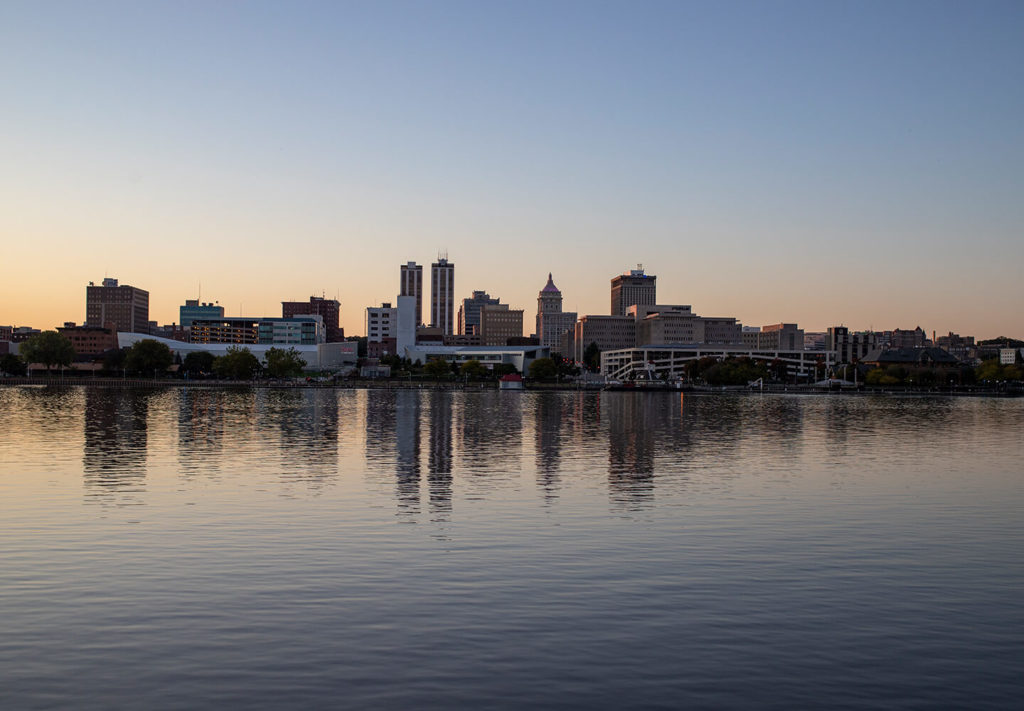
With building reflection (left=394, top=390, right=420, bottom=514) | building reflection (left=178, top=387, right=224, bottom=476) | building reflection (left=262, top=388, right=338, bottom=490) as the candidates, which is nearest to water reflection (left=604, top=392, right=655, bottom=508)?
building reflection (left=394, top=390, right=420, bottom=514)

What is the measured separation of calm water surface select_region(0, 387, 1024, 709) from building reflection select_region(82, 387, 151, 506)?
272 millimetres

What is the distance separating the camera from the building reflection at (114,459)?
29.1 meters

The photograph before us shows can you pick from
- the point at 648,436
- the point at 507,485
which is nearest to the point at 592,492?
the point at 507,485

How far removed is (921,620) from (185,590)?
13.7 meters

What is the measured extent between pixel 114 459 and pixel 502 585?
28.4 meters

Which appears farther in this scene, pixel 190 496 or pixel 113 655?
pixel 190 496

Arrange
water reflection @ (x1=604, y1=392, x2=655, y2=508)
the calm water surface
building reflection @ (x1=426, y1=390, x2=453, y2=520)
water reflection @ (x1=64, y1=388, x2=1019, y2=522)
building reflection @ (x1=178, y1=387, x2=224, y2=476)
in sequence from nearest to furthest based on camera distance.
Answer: the calm water surface
building reflection @ (x1=426, y1=390, x2=453, y2=520)
water reflection @ (x1=604, y1=392, x2=655, y2=508)
water reflection @ (x1=64, y1=388, x2=1019, y2=522)
building reflection @ (x1=178, y1=387, x2=224, y2=476)

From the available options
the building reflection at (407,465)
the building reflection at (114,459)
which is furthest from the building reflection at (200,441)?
the building reflection at (407,465)

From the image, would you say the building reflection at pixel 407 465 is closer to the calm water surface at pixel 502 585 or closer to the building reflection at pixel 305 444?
the calm water surface at pixel 502 585

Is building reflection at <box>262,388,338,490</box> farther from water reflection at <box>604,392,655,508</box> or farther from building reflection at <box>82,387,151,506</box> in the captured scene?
water reflection at <box>604,392,655,508</box>

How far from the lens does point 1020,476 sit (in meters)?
38.9

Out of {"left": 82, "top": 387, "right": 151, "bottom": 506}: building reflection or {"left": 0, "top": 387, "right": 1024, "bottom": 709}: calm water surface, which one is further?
{"left": 82, "top": 387, "right": 151, "bottom": 506}: building reflection

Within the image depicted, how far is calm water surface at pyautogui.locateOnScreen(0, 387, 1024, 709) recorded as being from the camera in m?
12.1

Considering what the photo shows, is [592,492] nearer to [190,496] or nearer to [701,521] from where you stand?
[701,521]
